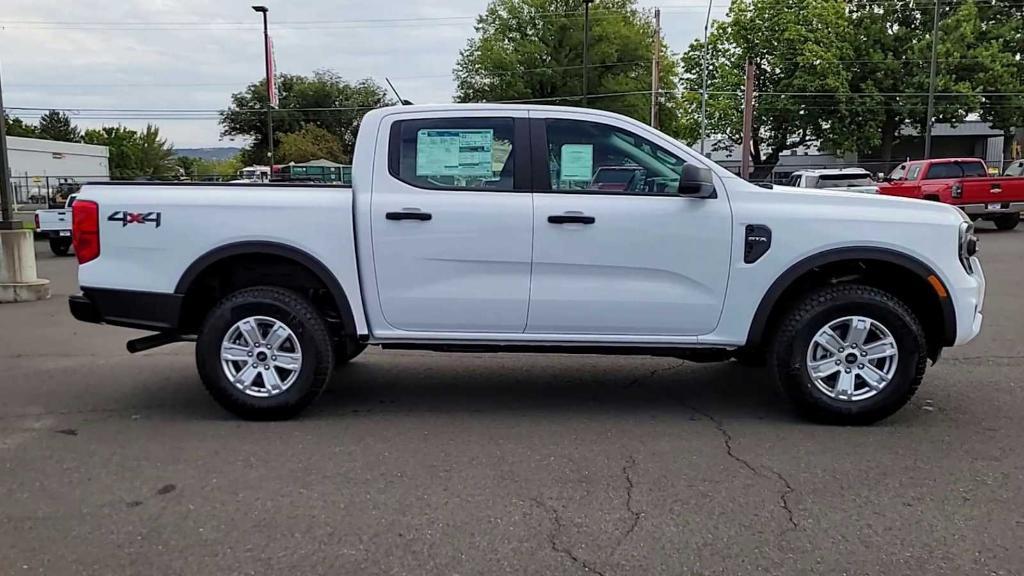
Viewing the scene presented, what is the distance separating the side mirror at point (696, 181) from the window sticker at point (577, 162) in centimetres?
59

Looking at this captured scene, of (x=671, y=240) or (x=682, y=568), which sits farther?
(x=671, y=240)

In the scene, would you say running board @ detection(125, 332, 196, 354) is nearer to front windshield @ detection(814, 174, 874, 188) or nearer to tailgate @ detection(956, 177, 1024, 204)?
front windshield @ detection(814, 174, 874, 188)

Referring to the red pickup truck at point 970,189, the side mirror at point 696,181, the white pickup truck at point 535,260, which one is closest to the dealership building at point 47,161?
the red pickup truck at point 970,189

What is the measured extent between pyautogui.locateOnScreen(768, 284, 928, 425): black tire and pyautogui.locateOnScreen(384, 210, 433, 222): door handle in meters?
2.26

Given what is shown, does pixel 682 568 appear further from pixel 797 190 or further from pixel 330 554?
pixel 797 190

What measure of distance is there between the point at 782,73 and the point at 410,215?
39634mm

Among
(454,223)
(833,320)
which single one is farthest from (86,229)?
(833,320)

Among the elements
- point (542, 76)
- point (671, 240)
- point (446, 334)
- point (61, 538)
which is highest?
point (542, 76)

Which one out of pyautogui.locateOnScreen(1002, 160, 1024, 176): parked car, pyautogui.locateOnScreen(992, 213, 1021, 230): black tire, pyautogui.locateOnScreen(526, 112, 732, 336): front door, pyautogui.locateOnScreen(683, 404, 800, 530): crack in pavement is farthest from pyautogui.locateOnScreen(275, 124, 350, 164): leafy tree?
pyautogui.locateOnScreen(683, 404, 800, 530): crack in pavement

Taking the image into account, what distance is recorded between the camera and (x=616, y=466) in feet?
14.8

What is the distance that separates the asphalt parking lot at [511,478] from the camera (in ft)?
11.4

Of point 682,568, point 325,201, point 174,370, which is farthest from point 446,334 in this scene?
point 174,370

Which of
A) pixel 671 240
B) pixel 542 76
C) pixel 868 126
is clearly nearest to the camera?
pixel 671 240

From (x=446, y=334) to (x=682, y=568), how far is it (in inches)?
91.3
